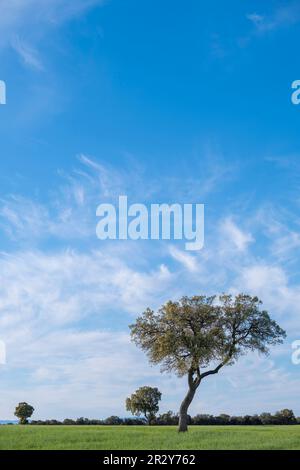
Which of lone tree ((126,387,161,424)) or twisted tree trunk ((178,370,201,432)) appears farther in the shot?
lone tree ((126,387,161,424))

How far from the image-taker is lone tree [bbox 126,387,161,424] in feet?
250

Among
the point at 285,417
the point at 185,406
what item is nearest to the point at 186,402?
the point at 185,406

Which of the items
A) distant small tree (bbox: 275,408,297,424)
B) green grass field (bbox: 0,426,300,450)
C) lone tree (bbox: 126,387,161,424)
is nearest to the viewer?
green grass field (bbox: 0,426,300,450)

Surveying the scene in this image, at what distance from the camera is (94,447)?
2895cm

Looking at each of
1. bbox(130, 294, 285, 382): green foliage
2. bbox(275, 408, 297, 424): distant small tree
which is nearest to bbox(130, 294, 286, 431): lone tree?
bbox(130, 294, 285, 382): green foliage

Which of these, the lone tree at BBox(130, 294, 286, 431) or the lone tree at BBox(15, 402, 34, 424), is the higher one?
the lone tree at BBox(130, 294, 286, 431)

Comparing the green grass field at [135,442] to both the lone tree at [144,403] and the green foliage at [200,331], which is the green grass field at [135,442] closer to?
the green foliage at [200,331]

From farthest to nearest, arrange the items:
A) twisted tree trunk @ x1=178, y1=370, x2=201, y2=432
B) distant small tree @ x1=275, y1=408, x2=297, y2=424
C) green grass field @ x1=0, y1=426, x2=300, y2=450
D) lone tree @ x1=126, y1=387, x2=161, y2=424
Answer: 1. lone tree @ x1=126, y1=387, x2=161, y2=424
2. distant small tree @ x1=275, y1=408, x2=297, y2=424
3. twisted tree trunk @ x1=178, y1=370, x2=201, y2=432
4. green grass field @ x1=0, y1=426, x2=300, y2=450

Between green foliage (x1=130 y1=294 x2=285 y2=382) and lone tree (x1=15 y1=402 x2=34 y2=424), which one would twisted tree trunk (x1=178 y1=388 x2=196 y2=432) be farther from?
lone tree (x1=15 y1=402 x2=34 y2=424)

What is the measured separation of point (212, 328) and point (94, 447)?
45.6 ft

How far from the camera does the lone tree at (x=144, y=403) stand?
76.1 m

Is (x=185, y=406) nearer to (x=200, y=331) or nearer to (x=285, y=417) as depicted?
(x=200, y=331)
